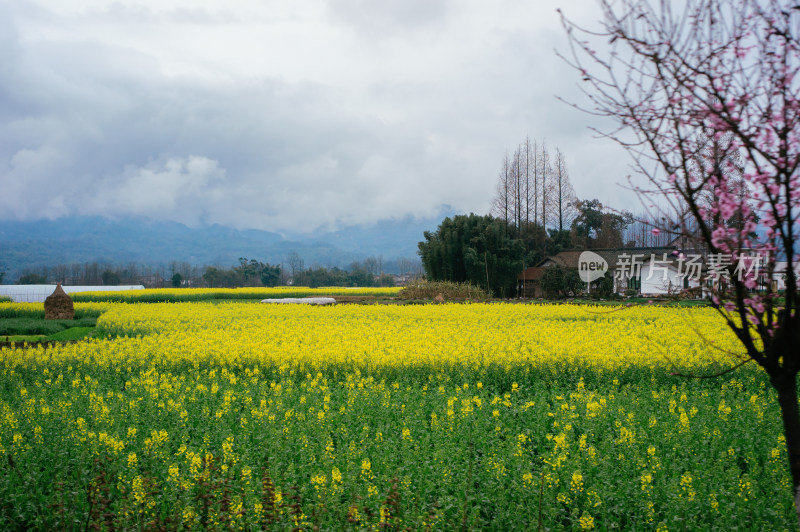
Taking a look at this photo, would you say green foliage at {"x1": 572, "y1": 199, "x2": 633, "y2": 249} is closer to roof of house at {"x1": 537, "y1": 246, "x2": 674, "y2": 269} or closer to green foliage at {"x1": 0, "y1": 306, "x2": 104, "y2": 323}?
roof of house at {"x1": 537, "y1": 246, "x2": 674, "y2": 269}

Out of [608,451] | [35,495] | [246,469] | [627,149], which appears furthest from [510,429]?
→ [35,495]

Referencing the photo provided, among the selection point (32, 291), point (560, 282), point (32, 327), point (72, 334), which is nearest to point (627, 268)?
point (560, 282)

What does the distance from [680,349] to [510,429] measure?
21.4ft

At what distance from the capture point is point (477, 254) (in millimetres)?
35312

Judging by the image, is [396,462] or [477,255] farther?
[477,255]

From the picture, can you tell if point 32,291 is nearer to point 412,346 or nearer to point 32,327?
point 32,327

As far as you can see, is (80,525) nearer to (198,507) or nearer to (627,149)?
(198,507)

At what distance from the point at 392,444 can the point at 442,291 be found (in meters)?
26.8

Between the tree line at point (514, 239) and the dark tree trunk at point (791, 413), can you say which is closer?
the dark tree trunk at point (791, 413)

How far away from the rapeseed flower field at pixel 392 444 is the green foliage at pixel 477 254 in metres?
24.8

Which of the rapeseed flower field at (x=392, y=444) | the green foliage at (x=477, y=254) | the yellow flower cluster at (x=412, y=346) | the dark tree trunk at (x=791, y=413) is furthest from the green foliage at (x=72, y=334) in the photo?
the green foliage at (x=477, y=254)

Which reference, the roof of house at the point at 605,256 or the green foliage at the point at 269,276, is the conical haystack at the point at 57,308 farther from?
the green foliage at the point at 269,276

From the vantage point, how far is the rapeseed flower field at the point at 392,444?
4.24 metres

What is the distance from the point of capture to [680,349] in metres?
10.9
